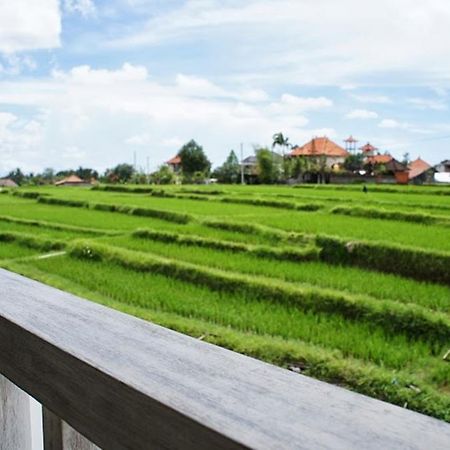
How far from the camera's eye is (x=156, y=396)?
299 mm

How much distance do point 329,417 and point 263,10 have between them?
71.2 feet

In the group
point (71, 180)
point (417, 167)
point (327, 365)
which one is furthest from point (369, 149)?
point (327, 365)

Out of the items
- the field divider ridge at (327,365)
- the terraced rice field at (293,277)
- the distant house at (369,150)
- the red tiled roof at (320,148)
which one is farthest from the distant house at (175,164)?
the field divider ridge at (327,365)

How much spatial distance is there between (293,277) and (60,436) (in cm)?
514

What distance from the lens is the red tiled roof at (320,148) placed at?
2845 cm

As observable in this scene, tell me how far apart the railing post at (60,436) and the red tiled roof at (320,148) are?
91.6ft

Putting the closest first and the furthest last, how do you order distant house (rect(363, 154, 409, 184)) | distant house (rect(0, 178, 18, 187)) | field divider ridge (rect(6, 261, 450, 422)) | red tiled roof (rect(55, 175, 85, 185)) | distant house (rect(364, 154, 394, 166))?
1. field divider ridge (rect(6, 261, 450, 422))
2. distant house (rect(363, 154, 409, 184))
3. distant house (rect(364, 154, 394, 166))
4. distant house (rect(0, 178, 18, 187))
5. red tiled roof (rect(55, 175, 85, 185))

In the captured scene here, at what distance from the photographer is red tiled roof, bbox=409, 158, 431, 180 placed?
18.0 m

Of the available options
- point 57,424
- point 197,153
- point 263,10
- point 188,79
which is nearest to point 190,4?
point 263,10

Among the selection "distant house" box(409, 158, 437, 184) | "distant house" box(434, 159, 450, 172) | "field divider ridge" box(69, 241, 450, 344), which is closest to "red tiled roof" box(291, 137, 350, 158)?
"distant house" box(409, 158, 437, 184)

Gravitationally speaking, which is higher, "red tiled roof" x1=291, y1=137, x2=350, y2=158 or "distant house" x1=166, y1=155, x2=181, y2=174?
"red tiled roof" x1=291, y1=137, x2=350, y2=158

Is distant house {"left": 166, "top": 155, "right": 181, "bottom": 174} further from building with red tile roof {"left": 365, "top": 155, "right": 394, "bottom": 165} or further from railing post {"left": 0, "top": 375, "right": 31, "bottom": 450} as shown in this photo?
railing post {"left": 0, "top": 375, "right": 31, "bottom": 450}

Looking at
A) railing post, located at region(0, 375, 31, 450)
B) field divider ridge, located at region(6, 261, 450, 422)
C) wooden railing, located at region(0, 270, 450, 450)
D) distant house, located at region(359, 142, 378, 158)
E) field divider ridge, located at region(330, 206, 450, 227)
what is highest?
distant house, located at region(359, 142, 378, 158)

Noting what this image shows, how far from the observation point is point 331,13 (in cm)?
2028
